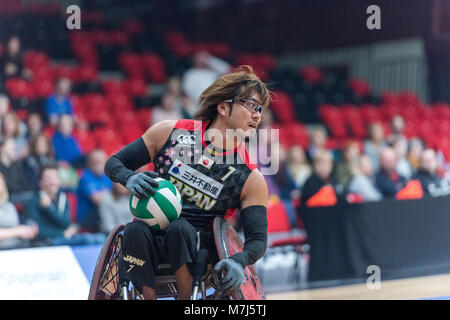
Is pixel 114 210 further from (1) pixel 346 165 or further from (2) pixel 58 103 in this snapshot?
(1) pixel 346 165

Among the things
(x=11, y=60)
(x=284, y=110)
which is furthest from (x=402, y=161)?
(x=11, y=60)

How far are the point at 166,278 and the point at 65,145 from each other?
537 centimetres

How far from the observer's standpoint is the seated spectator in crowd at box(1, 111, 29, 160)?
295 inches

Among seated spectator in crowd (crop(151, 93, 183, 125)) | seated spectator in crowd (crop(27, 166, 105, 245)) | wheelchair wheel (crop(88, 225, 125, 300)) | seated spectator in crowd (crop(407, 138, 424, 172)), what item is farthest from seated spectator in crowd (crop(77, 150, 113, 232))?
seated spectator in crowd (crop(407, 138, 424, 172))

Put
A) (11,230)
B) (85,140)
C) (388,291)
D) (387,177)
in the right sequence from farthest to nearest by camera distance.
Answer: (85,140), (387,177), (11,230), (388,291)

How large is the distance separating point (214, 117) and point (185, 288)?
106cm

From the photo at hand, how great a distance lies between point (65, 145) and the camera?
8.38m

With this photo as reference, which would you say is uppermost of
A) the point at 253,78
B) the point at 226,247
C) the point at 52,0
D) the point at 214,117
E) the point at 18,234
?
the point at 52,0

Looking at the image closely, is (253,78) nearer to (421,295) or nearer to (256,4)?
(421,295)

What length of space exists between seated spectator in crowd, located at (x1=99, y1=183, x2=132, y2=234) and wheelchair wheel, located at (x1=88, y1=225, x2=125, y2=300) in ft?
11.0

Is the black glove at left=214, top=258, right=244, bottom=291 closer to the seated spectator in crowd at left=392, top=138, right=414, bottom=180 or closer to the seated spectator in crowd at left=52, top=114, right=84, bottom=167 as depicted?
the seated spectator in crowd at left=52, top=114, right=84, bottom=167

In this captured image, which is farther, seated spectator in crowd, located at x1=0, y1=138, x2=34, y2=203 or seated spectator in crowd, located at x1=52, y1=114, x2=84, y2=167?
seated spectator in crowd, located at x1=52, y1=114, x2=84, y2=167

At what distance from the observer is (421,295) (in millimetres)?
5172

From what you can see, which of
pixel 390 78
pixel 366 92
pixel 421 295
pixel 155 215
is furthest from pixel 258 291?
pixel 390 78
